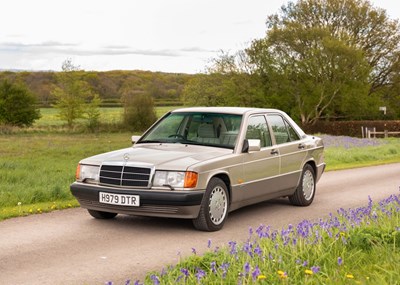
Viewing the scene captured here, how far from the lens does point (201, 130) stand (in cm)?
948

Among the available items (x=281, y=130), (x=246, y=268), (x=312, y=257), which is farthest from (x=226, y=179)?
(x=246, y=268)

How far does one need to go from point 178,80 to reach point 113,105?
48.0ft

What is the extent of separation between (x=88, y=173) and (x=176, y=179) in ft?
4.79

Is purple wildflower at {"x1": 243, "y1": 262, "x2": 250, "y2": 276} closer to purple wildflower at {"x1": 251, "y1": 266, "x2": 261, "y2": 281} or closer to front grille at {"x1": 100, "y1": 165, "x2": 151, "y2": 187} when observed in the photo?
purple wildflower at {"x1": 251, "y1": 266, "x2": 261, "y2": 281}

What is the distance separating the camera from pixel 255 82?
66.3 m

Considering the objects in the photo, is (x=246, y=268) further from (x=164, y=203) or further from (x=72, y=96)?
(x=72, y=96)

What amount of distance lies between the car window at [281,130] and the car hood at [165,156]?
1587 mm

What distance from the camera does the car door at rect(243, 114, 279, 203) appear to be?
30.5ft

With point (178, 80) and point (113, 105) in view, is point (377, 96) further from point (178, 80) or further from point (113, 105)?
point (113, 105)

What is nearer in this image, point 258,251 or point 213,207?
point 258,251

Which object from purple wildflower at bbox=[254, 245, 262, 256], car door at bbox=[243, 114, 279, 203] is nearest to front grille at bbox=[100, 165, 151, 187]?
car door at bbox=[243, 114, 279, 203]

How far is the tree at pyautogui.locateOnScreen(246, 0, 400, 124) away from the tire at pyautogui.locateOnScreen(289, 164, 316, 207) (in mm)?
49916

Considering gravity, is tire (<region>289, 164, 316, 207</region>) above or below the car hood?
below

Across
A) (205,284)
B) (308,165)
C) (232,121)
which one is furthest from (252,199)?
(205,284)
